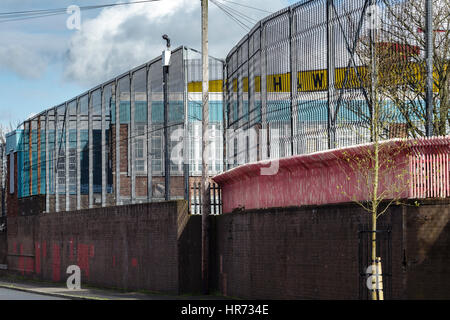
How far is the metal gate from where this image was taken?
16516 millimetres

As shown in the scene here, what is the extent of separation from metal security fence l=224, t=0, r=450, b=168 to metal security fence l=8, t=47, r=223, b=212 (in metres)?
5.00

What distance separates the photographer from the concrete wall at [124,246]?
26.3m

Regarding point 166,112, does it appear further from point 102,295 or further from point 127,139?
point 102,295

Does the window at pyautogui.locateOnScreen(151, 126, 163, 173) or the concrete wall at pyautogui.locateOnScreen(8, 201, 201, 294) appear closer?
the concrete wall at pyautogui.locateOnScreen(8, 201, 201, 294)

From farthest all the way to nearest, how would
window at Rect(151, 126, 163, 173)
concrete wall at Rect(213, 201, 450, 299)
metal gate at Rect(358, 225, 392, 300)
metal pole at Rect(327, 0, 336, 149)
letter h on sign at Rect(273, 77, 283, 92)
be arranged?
window at Rect(151, 126, 163, 173) → letter h on sign at Rect(273, 77, 283, 92) → metal pole at Rect(327, 0, 336, 149) → metal gate at Rect(358, 225, 392, 300) → concrete wall at Rect(213, 201, 450, 299)

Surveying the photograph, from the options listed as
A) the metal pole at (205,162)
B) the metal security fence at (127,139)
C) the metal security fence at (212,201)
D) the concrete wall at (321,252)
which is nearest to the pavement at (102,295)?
the metal pole at (205,162)

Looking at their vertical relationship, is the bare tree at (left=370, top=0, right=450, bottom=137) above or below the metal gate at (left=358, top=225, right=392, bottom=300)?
above

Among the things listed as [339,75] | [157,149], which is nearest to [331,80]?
[339,75]

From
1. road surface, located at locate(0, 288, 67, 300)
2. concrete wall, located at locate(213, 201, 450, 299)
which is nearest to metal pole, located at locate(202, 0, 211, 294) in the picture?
concrete wall, located at locate(213, 201, 450, 299)

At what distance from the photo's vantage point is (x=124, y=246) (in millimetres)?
29672

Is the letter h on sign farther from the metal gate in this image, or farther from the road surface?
the road surface

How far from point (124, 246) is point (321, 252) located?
40.4 ft
